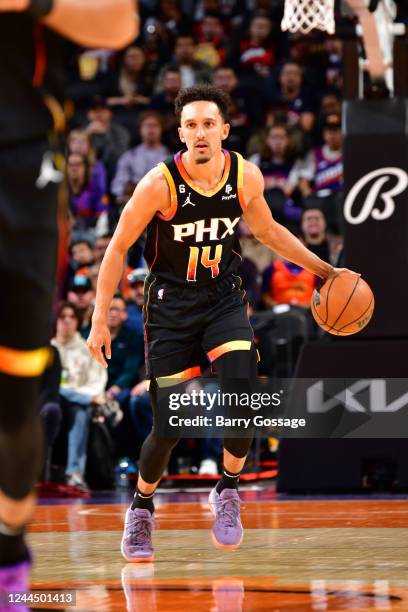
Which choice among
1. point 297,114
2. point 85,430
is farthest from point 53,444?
point 297,114

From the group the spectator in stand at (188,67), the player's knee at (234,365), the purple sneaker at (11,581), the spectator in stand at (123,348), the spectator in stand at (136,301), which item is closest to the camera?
the purple sneaker at (11,581)

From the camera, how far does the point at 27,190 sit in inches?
109

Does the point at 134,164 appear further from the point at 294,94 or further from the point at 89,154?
the point at 294,94

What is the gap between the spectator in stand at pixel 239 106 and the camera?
13820 millimetres

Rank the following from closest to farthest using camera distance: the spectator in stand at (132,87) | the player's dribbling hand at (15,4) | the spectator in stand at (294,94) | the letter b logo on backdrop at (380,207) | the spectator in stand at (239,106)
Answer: the player's dribbling hand at (15,4)
the letter b logo on backdrop at (380,207)
the spectator in stand at (239,106)
the spectator in stand at (294,94)
the spectator in stand at (132,87)

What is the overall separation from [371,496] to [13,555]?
A: 20.0 ft

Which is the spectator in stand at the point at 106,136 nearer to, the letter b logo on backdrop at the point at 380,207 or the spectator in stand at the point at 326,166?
the spectator in stand at the point at 326,166

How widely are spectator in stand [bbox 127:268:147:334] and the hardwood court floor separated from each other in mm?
2666

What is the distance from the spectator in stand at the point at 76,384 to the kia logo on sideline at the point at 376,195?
2718mm

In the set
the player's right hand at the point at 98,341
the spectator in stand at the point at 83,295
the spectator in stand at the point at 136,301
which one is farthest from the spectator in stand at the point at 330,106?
the player's right hand at the point at 98,341

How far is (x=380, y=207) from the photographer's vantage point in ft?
29.0

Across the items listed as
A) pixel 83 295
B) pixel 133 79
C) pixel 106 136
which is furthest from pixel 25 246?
pixel 133 79

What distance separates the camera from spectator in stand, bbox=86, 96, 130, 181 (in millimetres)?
13664

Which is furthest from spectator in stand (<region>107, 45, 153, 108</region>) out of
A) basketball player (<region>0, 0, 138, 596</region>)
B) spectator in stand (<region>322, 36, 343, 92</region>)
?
basketball player (<region>0, 0, 138, 596</region>)
